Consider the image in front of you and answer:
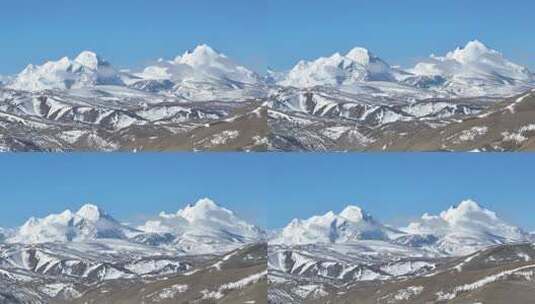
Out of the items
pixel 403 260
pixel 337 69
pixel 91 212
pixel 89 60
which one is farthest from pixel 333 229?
pixel 89 60

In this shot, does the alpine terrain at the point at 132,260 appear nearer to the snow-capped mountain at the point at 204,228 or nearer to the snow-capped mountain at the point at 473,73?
the snow-capped mountain at the point at 204,228

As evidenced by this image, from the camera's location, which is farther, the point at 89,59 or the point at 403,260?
the point at 403,260

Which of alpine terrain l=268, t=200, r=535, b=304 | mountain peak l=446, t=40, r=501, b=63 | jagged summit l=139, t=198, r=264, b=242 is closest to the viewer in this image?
mountain peak l=446, t=40, r=501, b=63

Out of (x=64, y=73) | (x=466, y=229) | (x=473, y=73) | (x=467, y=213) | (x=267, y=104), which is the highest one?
(x=64, y=73)

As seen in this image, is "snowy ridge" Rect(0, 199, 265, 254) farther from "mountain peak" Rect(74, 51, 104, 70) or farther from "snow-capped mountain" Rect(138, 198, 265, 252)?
"mountain peak" Rect(74, 51, 104, 70)

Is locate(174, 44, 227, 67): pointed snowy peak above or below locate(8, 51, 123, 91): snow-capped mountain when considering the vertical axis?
above

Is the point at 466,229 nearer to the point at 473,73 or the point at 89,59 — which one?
the point at 473,73

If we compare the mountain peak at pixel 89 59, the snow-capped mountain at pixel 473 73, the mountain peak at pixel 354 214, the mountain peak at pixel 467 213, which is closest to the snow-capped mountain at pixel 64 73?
the mountain peak at pixel 89 59

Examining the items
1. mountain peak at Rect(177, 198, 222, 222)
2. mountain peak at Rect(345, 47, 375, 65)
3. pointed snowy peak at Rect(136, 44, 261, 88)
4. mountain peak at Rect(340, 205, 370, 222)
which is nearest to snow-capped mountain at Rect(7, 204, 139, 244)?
mountain peak at Rect(177, 198, 222, 222)
